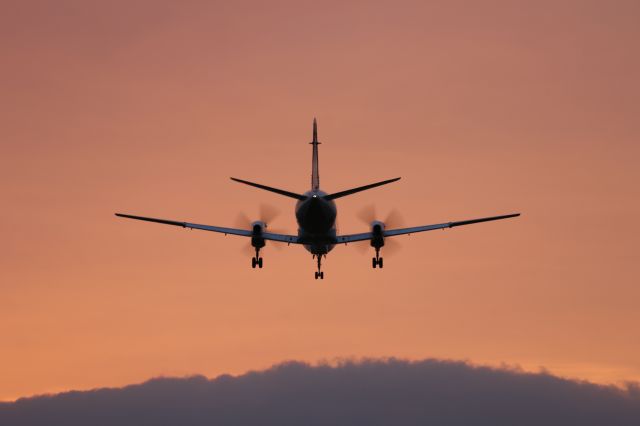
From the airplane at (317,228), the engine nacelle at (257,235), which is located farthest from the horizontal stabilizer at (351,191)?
the engine nacelle at (257,235)

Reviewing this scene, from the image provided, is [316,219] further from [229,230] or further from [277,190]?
[229,230]

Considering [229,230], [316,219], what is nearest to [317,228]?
[316,219]

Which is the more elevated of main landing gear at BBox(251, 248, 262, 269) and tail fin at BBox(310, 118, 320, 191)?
tail fin at BBox(310, 118, 320, 191)

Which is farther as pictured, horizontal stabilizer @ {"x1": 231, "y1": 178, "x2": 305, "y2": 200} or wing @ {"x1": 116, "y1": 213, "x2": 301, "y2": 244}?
wing @ {"x1": 116, "y1": 213, "x2": 301, "y2": 244}

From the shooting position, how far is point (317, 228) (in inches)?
3974

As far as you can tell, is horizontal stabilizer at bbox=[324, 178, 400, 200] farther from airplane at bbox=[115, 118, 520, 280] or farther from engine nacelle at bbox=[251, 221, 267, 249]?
engine nacelle at bbox=[251, 221, 267, 249]

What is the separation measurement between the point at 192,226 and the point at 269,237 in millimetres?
7144

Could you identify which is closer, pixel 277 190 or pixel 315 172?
pixel 277 190

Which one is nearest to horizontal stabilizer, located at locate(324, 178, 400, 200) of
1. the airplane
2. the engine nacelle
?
the airplane

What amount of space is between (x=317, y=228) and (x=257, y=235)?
25.1 ft

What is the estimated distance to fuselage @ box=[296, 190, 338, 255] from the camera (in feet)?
324

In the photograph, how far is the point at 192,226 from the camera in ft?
358

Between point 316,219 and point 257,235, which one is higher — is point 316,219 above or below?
below

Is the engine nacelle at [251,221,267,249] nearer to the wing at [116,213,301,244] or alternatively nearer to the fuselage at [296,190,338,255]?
the wing at [116,213,301,244]
